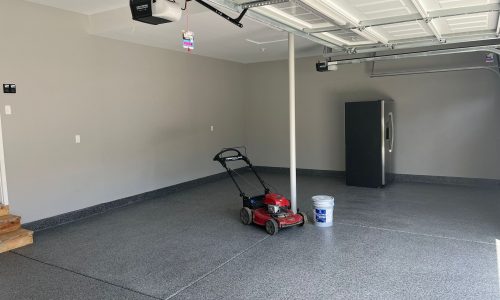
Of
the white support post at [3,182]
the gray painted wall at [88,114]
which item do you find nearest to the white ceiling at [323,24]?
the gray painted wall at [88,114]

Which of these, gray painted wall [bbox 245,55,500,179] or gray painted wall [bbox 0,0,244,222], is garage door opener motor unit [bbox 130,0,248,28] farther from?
gray painted wall [bbox 245,55,500,179]

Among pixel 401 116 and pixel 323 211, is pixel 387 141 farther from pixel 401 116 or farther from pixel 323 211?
pixel 323 211

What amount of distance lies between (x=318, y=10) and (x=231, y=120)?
227 inches

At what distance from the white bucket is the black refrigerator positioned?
8.45 ft

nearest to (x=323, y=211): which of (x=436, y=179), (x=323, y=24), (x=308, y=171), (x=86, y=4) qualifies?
(x=323, y=24)

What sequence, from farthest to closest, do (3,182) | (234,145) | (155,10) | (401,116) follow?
(234,145)
(401,116)
(3,182)
(155,10)

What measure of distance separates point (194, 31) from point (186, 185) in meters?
3.32

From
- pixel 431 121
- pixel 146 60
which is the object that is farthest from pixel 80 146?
pixel 431 121

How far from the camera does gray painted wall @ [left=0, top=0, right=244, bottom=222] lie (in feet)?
16.0

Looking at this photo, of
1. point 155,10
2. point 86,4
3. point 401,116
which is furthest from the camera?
point 401,116

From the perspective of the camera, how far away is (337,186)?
7.60m

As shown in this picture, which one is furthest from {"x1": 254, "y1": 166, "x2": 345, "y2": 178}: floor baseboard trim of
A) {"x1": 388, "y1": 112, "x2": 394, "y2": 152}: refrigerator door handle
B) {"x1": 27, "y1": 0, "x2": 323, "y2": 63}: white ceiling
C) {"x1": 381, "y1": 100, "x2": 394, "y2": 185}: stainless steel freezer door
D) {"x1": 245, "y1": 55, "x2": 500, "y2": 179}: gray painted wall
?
{"x1": 27, "y1": 0, "x2": 323, "y2": 63}: white ceiling

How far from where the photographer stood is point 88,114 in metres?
5.74

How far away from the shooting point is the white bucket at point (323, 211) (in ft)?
16.3
